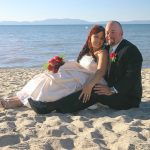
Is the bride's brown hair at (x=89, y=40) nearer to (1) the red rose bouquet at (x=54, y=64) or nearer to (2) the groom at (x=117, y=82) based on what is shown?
(2) the groom at (x=117, y=82)

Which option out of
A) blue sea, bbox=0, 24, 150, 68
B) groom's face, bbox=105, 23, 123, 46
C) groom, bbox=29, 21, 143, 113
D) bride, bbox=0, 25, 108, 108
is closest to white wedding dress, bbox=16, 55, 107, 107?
bride, bbox=0, 25, 108, 108

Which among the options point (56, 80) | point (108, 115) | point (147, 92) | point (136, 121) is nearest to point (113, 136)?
point (136, 121)

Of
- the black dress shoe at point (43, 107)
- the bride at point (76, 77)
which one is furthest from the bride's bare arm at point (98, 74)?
the black dress shoe at point (43, 107)

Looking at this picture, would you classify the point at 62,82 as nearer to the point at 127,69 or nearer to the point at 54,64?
the point at 54,64

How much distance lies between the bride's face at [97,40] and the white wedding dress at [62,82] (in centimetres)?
20

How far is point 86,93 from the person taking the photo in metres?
6.19

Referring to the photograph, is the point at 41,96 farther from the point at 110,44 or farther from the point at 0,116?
the point at 110,44

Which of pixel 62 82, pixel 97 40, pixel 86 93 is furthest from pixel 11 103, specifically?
pixel 97 40

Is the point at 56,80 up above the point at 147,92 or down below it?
above

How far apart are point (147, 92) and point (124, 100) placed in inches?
76.6

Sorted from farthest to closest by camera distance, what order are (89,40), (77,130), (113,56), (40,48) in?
1. (40,48)
2. (89,40)
3. (113,56)
4. (77,130)

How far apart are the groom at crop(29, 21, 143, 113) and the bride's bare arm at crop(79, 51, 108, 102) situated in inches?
3.5

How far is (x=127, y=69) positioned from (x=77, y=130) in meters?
1.45

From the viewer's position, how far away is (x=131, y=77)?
6219 millimetres
